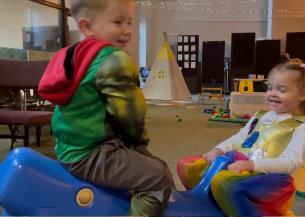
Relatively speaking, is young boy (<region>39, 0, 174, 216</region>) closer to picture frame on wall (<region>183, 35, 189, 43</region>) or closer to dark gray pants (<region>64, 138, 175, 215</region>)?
dark gray pants (<region>64, 138, 175, 215</region>)

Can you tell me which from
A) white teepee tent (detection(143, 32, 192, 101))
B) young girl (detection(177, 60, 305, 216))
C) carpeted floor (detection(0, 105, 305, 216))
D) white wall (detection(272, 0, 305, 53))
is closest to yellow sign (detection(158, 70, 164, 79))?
white teepee tent (detection(143, 32, 192, 101))

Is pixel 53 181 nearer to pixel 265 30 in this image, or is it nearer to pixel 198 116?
pixel 198 116

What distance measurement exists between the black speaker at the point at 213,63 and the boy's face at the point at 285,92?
8.07m

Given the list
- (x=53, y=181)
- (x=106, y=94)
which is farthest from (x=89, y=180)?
(x=106, y=94)

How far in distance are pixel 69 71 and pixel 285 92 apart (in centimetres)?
78

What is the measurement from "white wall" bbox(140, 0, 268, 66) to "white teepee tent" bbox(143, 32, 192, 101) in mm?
3480

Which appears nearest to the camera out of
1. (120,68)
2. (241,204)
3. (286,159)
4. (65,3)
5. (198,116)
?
(120,68)

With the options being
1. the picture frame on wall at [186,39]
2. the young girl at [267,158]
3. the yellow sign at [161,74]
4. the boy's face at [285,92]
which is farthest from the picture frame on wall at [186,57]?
the boy's face at [285,92]

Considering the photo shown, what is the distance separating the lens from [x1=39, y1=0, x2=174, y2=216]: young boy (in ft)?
2.94

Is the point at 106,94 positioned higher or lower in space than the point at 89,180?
higher

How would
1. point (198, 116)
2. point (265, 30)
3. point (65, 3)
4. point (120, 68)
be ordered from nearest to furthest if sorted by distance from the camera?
point (120, 68) → point (198, 116) → point (65, 3) → point (265, 30)

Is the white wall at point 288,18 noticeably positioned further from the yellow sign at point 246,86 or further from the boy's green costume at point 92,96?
the boy's green costume at point 92,96

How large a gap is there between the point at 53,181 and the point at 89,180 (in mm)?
87

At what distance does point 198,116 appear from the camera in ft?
17.5
